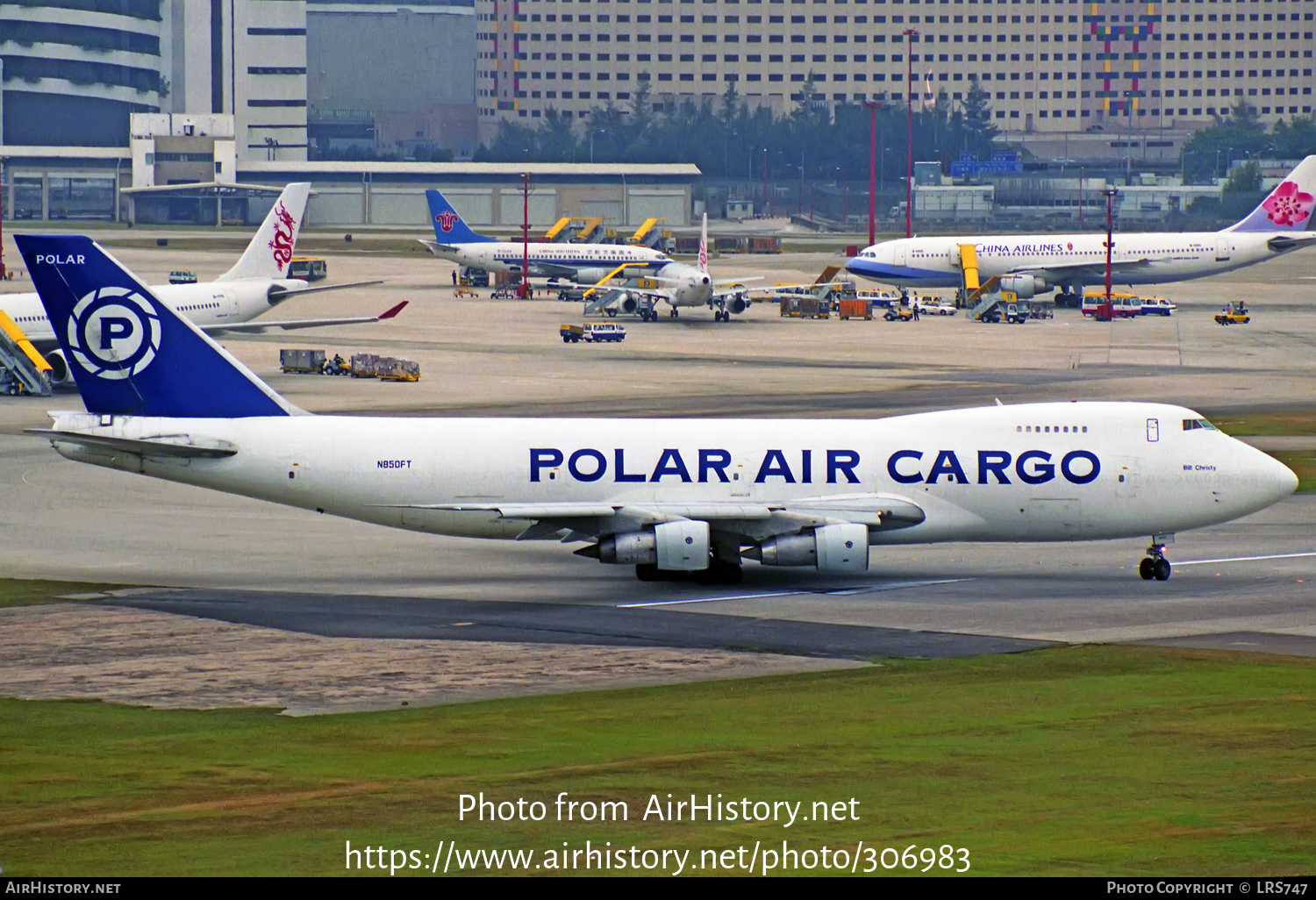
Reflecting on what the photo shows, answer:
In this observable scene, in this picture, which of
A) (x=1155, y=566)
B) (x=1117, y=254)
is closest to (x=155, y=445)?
(x=1155, y=566)

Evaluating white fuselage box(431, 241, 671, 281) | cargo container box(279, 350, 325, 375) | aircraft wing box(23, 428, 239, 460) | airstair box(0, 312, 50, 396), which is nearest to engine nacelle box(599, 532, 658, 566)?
aircraft wing box(23, 428, 239, 460)

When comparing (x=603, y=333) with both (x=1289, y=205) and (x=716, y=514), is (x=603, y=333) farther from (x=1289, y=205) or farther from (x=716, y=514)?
(x=716, y=514)

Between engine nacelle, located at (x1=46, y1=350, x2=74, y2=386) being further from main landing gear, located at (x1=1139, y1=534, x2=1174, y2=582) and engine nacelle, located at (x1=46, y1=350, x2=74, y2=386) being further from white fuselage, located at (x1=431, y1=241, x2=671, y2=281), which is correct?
white fuselage, located at (x1=431, y1=241, x2=671, y2=281)

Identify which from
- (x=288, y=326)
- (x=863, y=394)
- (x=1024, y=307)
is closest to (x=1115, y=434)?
(x=863, y=394)

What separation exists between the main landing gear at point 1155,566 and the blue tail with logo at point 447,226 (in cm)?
13319

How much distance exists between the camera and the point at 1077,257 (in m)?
158

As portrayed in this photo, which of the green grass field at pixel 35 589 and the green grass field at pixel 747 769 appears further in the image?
the green grass field at pixel 35 589

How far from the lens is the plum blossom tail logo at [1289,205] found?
520 feet

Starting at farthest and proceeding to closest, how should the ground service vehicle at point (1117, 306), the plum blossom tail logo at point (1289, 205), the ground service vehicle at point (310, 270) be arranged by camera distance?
the ground service vehicle at point (310, 270)
the plum blossom tail logo at point (1289, 205)
the ground service vehicle at point (1117, 306)

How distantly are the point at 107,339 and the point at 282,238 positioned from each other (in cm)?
5614

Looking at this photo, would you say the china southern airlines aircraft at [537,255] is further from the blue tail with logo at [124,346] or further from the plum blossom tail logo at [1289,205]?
the blue tail with logo at [124,346]

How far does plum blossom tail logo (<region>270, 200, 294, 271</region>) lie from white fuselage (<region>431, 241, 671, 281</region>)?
6080cm

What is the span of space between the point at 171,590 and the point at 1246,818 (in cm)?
2986

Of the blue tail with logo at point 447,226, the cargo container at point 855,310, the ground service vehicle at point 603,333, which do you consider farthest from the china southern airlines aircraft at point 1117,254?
the ground service vehicle at point 603,333
